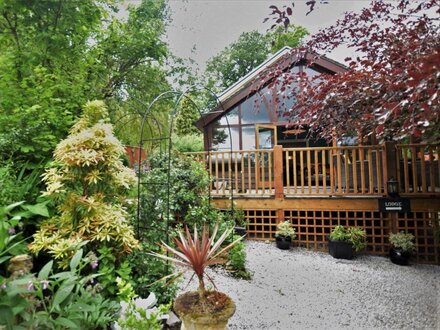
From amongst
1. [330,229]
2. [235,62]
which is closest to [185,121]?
[235,62]

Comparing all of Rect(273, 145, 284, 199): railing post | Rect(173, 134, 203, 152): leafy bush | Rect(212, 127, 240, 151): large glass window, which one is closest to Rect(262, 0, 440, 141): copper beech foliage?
Rect(273, 145, 284, 199): railing post

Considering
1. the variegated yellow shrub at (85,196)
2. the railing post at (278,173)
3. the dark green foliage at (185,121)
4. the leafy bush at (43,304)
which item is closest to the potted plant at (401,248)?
the railing post at (278,173)

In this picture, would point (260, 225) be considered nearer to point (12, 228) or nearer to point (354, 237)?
point (354, 237)

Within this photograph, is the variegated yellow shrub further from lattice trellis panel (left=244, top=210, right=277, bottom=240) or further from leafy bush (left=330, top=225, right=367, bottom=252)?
leafy bush (left=330, top=225, right=367, bottom=252)

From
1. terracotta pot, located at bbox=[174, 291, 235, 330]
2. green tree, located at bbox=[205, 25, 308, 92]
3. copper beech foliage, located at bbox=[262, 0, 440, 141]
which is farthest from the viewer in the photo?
green tree, located at bbox=[205, 25, 308, 92]

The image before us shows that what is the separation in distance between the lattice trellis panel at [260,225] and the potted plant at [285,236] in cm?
40

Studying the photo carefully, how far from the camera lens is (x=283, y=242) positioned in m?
5.12

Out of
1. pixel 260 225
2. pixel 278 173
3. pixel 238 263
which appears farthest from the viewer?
pixel 260 225

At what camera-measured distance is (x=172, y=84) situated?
9.04 metres

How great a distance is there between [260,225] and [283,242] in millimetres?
782

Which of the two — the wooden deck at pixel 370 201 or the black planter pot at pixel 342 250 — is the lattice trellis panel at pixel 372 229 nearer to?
the wooden deck at pixel 370 201

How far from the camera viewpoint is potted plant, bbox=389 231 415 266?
450cm

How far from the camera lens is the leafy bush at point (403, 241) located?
452 cm

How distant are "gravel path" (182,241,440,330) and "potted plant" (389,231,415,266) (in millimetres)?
144
